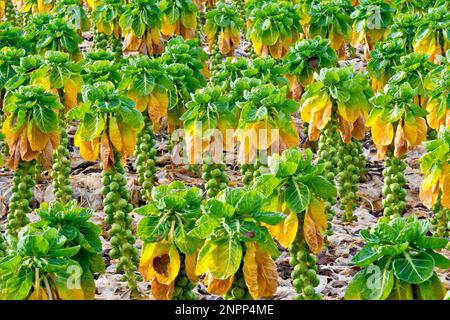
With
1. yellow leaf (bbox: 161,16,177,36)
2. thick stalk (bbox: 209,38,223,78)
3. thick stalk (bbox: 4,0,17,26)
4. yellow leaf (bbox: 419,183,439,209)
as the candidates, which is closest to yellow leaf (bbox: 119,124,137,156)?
yellow leaf (bbox: 419,183,439,209)

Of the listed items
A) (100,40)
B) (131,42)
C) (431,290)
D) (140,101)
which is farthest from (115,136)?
(100,40)

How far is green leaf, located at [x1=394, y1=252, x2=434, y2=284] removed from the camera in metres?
3.32

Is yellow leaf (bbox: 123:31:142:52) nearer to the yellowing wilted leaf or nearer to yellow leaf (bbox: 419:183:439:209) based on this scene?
the yellowing wilted leaf

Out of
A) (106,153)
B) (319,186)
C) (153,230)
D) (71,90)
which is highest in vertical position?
(71,90)

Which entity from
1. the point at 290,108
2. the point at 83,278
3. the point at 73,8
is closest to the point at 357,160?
the point at 290,108

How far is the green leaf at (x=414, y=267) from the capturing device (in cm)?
332

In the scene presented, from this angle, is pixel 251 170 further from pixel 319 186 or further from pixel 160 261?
pixel 160 261

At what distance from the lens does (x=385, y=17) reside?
6.87 m

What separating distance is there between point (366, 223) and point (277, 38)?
1839 mm

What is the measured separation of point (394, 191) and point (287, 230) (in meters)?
1.18

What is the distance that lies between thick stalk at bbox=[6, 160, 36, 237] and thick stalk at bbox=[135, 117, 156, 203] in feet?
2.26

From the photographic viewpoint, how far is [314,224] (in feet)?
12.8
